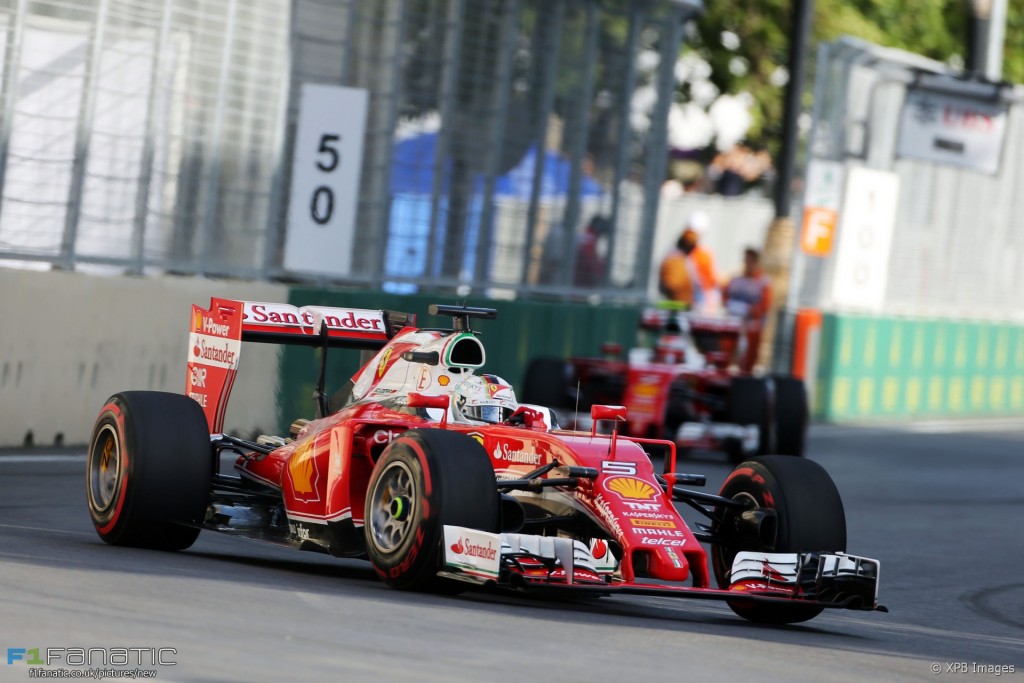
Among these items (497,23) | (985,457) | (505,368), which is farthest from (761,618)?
(985,457)

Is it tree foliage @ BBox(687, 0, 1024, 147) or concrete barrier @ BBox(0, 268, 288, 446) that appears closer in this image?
concrete barrier @ BBox(0, 268, 288, 446)

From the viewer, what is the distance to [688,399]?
18453 mm

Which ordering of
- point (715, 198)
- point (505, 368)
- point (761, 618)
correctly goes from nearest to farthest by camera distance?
point (761, 618) < point (505, 368) < point (715, 198)

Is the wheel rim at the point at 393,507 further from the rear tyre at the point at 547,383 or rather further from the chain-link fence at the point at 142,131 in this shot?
the rear tyre at the point at 547,383

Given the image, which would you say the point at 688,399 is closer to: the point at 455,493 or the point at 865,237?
the point at 865,237

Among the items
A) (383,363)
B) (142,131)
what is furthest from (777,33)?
(383,363)

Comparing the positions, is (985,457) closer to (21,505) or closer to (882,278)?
(882,278)

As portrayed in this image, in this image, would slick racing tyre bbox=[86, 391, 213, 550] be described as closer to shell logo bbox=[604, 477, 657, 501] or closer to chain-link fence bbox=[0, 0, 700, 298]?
shell logo bbox=[604, 477, 657, 501]

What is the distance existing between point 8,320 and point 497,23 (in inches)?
304

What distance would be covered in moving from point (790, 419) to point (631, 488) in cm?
990

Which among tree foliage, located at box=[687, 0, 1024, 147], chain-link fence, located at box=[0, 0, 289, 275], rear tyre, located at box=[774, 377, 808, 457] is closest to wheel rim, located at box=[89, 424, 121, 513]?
chain-link fence, located at box=[0, 0, 289, 275]

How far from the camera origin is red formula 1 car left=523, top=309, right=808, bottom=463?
17.8 meters

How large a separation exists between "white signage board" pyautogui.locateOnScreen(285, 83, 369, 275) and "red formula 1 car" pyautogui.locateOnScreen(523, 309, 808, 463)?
8.31 ft

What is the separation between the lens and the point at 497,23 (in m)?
19.9
